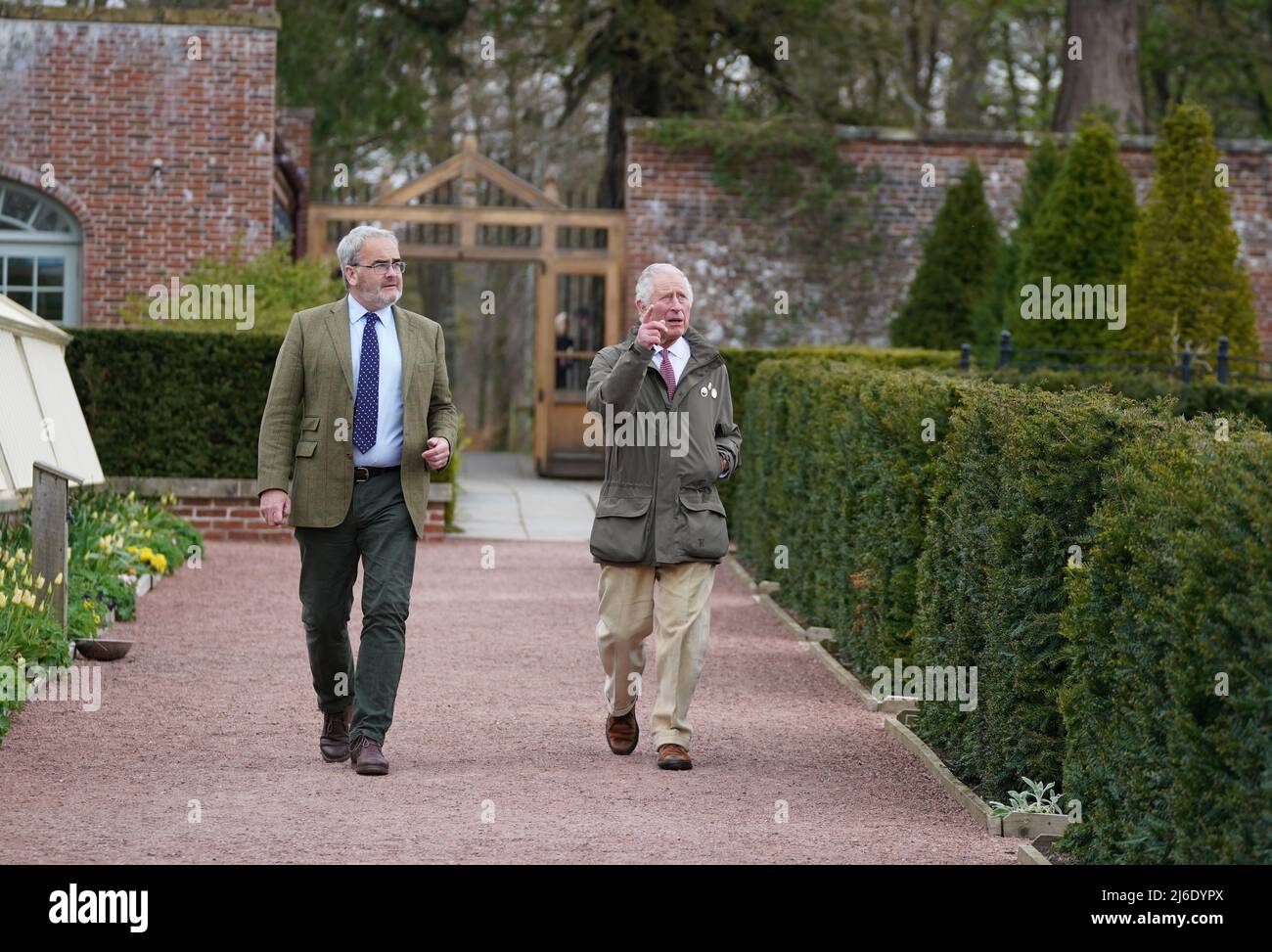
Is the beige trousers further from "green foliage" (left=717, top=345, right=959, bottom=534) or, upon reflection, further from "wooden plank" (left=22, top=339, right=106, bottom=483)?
"green foliage" (left=717, top=345, right=959, bottom=534)

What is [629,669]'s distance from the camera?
6922mm

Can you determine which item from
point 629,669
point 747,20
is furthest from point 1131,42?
point 629,669

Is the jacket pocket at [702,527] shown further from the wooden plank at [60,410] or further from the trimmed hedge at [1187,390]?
the trimmed hedge at [1187,390]

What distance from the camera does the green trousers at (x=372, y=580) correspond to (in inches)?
255

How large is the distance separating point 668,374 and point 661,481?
16.6 inches

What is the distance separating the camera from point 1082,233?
62.5ft

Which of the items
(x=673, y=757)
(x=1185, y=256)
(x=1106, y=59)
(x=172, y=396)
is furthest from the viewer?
(x=1106, y=59)

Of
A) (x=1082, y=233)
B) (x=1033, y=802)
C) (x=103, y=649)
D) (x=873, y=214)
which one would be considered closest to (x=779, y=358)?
(x=1082, y=233)

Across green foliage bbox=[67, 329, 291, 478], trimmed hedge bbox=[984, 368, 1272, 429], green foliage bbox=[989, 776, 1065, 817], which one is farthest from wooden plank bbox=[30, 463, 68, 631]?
trimmed hedge bbox=[984, 368, 1272, 429]

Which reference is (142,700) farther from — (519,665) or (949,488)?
(949,488)

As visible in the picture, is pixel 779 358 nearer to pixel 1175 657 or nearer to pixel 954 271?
pixel 954 271

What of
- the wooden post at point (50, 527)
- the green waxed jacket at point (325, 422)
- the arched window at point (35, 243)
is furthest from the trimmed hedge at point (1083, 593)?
the arched window at point (35, 243)

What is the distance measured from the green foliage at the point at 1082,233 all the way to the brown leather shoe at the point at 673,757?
1293 cm
